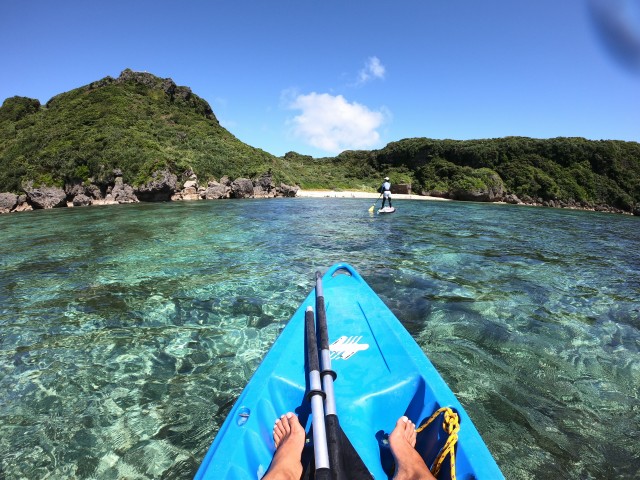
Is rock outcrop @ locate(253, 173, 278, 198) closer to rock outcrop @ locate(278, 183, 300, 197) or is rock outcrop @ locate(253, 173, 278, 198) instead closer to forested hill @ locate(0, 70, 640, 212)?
rock outcrop @ locate(278, 183, 300, 197)

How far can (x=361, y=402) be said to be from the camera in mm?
3422

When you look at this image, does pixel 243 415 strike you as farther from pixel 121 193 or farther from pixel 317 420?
pixel 121 193

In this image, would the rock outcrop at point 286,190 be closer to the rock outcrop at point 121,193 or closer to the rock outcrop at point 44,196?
the rock outcrop at point 121,193

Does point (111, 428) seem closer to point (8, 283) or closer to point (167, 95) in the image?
point (8, 283)

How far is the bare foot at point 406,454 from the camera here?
2.49 metres

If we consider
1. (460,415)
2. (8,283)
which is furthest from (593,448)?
(8,283)

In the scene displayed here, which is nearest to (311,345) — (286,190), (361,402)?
(361,402)

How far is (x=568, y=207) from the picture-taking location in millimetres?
55906

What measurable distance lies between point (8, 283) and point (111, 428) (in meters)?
7.83

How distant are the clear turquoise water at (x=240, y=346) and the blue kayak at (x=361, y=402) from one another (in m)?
0.92

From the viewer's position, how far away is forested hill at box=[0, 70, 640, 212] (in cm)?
3997

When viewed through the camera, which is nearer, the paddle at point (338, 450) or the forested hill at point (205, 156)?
the paddle at point (338, 450)

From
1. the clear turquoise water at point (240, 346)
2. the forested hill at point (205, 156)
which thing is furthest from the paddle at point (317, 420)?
the forested hill at point (205, 156)

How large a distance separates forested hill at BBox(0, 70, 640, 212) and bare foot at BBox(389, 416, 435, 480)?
43214mm
